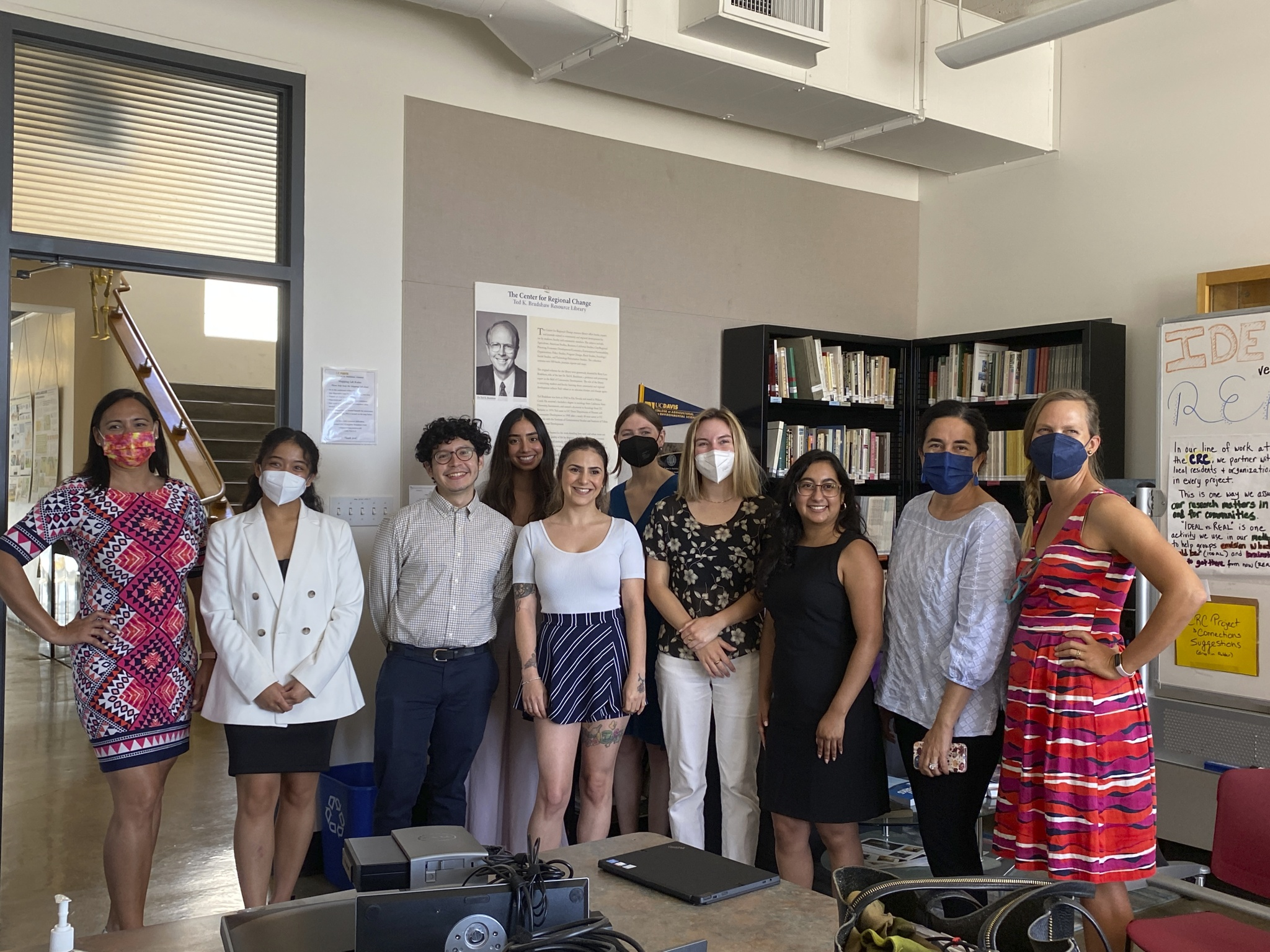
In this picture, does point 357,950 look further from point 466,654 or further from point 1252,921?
point 1252,921

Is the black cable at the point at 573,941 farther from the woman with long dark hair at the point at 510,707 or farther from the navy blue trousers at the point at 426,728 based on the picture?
the woman with long dark hair at the point at 510,707

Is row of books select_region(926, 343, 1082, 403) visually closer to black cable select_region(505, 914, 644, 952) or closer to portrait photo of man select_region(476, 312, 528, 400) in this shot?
portrait photo of man select_region(476, 312, 528, 400)

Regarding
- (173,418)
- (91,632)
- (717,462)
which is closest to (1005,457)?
Result: (717,462)

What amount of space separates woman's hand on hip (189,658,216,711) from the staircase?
4.17 meters

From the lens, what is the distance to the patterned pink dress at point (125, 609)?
2924 mm

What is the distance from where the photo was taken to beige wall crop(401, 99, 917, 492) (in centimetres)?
425

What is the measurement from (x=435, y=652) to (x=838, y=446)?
2.69m

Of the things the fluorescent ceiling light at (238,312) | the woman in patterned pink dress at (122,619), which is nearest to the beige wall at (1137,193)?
the woman in patterned pink dress at (122,619)

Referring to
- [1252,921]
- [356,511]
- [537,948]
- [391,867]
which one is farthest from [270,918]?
[1252,921]

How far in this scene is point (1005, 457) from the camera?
5.18 metres

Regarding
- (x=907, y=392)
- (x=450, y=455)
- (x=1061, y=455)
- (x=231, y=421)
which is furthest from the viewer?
(x=231, y=421)

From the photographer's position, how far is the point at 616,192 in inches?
188

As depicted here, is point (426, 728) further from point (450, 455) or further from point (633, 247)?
point (633, 247)

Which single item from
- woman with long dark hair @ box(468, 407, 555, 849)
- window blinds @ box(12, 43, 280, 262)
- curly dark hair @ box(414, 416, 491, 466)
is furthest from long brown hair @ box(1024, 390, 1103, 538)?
window blinds @ box(12, 43, 280, 262)
